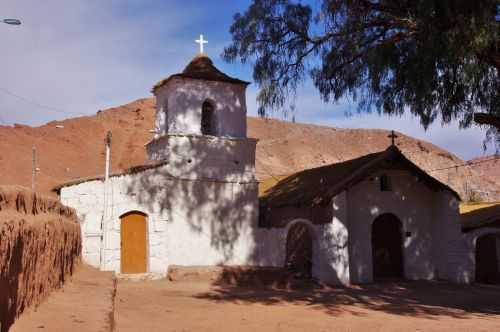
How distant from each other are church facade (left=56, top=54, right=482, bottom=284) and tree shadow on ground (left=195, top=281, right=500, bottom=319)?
1.00 metres

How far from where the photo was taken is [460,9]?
12.0 meters

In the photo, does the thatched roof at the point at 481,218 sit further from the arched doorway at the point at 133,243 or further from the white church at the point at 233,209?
the arched doorway at the point at 133,243

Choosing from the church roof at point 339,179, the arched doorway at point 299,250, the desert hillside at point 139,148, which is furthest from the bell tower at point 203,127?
the desert hillside at point 139,148

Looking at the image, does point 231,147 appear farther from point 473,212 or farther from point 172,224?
point 473,212

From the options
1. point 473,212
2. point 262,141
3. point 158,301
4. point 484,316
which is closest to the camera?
point 484,316

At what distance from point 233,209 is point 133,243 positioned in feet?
12.2

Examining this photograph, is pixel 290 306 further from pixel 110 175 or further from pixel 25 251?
pixel 25 251

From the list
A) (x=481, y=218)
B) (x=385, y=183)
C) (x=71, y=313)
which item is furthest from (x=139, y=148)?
(x=71, y=313)

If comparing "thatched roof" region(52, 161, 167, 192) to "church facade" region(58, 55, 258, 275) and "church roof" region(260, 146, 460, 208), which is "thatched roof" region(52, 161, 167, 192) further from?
"church roof" region(260, 146, 460, 208)

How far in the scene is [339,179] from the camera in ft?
67.3

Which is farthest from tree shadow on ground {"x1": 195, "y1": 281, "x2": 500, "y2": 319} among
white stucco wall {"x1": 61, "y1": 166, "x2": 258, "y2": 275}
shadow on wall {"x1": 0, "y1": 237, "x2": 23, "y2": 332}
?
shadow on wall {"x1": 0, "y1": 237, "x2": 23, "y2": 332}

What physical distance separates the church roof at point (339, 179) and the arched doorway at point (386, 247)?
1.95 meters

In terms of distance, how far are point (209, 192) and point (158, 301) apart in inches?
244

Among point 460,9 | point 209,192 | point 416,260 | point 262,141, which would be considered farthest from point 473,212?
point 262,141
